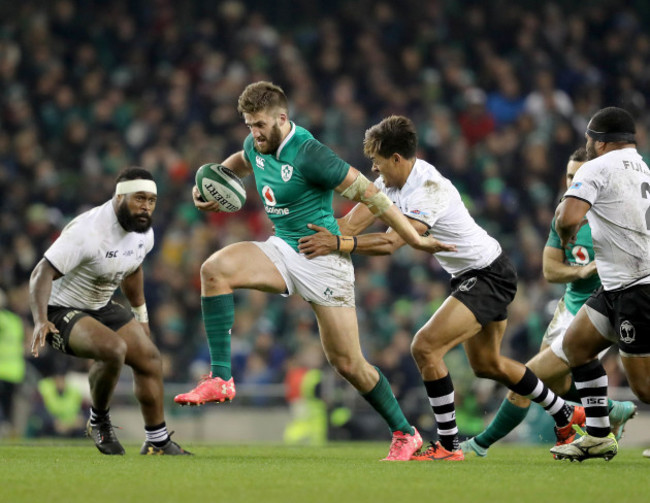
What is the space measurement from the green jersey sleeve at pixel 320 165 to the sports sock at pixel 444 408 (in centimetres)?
152

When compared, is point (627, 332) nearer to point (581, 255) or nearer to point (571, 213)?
point (571, 213)

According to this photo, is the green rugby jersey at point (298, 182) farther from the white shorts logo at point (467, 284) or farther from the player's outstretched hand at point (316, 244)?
the white shorts logo at point (467, 284)

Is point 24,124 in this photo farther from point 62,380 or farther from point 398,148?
point 398,148

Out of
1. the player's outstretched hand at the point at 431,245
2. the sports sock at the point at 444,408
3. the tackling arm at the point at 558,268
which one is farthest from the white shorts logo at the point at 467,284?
the tackling arm at the point at 558,268

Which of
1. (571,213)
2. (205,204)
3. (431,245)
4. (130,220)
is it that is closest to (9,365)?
(130,220)

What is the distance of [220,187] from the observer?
7.34 meters

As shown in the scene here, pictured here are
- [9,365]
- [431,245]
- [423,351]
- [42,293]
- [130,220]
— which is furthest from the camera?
[9,365]

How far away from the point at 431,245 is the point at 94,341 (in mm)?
2426

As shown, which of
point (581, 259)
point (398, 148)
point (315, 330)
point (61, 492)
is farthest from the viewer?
point (315, 330)

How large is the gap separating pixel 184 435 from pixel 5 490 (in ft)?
25.5

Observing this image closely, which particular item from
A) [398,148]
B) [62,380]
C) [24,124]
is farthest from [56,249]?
[24,124]

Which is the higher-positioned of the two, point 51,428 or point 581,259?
point 581,259

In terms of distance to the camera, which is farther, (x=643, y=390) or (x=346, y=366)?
(x=346, y=366)

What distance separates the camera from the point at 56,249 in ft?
25.1
